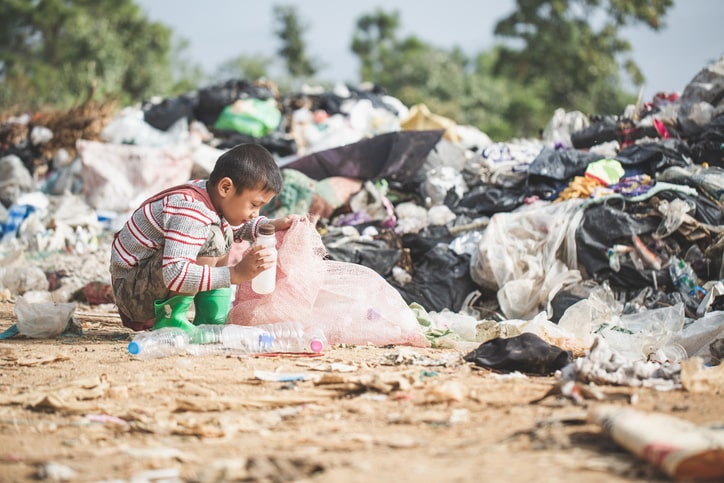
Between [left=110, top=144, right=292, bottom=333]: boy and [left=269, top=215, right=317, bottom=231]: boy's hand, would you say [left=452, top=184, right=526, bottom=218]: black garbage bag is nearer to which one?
[left=269, top=215, right=317, bottom=231]: boy's hand

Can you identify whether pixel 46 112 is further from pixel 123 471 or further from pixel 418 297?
pixel 123 471

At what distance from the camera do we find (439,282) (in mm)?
5023

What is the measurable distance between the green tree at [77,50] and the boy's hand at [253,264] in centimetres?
1692

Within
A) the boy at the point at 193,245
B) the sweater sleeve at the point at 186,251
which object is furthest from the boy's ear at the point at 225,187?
the sweater sleeve at the point at 186,251

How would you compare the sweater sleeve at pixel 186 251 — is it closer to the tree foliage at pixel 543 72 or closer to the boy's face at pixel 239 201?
the boy's face at pixel 239 201

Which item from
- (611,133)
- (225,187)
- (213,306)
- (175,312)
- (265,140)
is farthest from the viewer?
(265,140)

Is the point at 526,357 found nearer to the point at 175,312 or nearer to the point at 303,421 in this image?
the point at 303,421

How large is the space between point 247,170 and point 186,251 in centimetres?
42

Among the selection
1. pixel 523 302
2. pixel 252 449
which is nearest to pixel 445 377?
pixel 252 449

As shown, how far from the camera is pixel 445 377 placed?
2678 mm

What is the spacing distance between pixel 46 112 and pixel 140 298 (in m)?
7.29

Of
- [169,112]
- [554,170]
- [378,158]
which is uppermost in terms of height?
[169,112]

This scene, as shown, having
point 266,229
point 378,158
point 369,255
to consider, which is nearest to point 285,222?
point 266,229

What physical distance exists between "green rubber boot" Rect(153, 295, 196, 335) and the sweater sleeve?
202 mm
